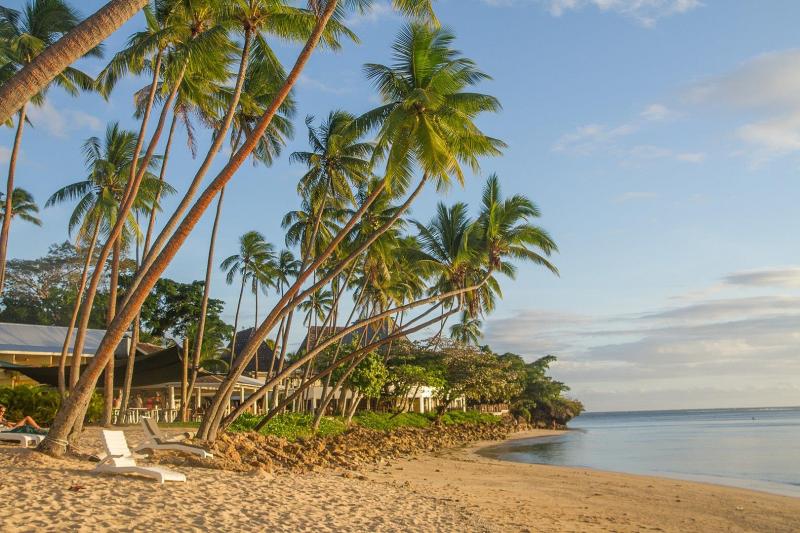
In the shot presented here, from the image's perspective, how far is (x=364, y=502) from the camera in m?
10.7

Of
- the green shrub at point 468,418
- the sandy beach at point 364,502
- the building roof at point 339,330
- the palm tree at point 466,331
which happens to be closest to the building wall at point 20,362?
the building roof at point 339,330

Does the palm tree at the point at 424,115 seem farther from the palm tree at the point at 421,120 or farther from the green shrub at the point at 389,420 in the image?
the green shrub at the point at 389,420

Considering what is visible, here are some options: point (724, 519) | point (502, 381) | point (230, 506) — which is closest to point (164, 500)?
point (230, 506)

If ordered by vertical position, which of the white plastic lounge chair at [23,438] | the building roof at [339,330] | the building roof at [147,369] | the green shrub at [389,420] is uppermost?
the building roof at [339,330]

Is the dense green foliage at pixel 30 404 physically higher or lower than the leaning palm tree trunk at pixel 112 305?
lower

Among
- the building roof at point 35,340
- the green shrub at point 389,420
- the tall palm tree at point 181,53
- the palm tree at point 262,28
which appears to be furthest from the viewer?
the green shrub at point 389,420

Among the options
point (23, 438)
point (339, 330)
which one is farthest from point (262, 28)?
point (339, 330)

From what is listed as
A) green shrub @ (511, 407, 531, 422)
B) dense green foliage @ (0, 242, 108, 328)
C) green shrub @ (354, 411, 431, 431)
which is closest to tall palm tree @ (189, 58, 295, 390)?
green shrub @ (354, 411, 431, 431)

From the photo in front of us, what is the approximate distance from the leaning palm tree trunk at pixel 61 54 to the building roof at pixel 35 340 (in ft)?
60.8

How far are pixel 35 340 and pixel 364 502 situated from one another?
772 inches

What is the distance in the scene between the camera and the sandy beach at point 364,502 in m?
7.60

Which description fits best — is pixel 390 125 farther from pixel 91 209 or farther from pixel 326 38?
pixel 91 209

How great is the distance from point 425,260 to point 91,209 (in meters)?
10.8

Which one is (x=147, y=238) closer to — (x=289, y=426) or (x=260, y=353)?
(x=289, y=426)
